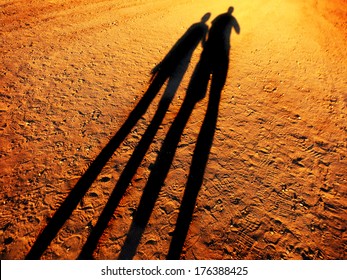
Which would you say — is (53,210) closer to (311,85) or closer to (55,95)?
(55,95)

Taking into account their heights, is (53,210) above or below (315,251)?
above

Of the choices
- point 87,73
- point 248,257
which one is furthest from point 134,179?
point 87,73

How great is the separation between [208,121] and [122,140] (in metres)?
1.83

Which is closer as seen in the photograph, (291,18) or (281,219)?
(281,219)

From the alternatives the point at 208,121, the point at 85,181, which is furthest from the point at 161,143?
the point at 85,181

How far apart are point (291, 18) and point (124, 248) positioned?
9038 mm

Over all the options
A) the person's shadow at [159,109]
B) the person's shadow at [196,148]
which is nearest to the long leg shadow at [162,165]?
the person's shadow at [196,148]

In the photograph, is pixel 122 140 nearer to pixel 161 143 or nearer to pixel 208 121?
pixel 161 143

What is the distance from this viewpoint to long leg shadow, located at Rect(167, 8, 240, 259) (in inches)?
139

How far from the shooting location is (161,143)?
14.7ft

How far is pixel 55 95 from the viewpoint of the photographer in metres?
5.30

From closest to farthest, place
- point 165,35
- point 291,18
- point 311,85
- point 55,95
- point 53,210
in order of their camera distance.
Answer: point 53,210 → point 55,95 → point 311,85 → point 165,35 → point 291,18

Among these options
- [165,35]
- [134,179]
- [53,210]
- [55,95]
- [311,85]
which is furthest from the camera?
[165,35]

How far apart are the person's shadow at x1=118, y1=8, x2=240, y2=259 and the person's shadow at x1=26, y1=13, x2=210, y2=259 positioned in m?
0.37
